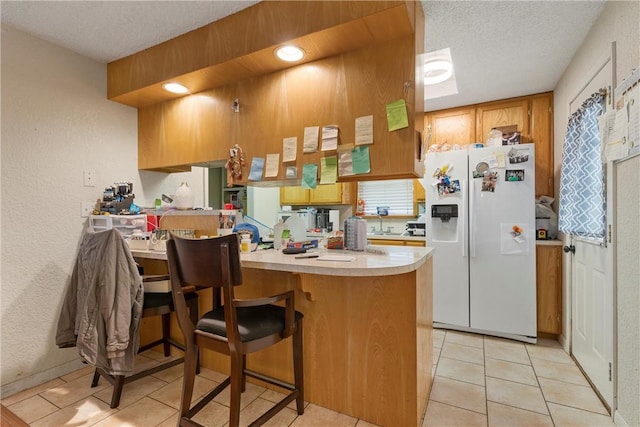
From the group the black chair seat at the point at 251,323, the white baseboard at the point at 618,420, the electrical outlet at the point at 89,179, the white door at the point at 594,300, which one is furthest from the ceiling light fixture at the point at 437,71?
the electrical outlet at the point at 89,179

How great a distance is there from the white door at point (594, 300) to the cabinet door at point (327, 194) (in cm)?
259

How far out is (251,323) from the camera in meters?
1.43

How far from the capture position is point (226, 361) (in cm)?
214

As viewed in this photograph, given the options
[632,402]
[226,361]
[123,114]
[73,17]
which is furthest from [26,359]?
[632,402]

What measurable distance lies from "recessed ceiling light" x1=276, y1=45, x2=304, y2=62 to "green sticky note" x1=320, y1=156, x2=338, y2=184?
0.68 metres

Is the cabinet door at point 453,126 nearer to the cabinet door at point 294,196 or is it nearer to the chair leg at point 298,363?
the cabinet door at point 294,196

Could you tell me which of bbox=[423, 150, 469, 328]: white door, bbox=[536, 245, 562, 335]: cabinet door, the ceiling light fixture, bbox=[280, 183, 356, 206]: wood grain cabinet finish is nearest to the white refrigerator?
bbox=[423, 150, 469, 328]: white door

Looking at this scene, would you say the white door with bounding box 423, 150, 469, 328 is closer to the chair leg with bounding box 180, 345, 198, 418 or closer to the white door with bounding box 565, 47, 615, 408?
the white door with bounding box 565, 47, 615, 408

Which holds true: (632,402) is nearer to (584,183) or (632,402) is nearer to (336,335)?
(584,183)

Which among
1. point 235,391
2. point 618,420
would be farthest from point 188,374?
point 618,420

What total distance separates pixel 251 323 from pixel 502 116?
3.37 meters

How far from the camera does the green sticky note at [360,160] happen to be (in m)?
1.87

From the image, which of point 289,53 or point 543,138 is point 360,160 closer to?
point 289,53

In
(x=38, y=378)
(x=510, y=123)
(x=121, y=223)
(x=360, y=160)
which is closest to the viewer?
(x=360, y=160)
